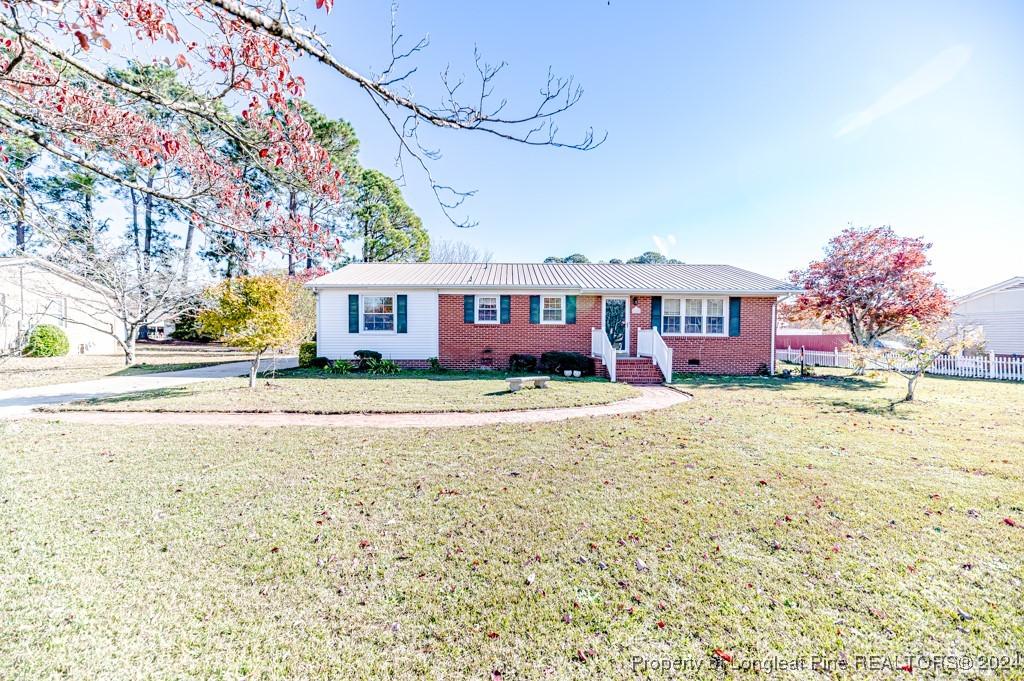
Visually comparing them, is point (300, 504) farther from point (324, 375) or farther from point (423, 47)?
point (324, 375)

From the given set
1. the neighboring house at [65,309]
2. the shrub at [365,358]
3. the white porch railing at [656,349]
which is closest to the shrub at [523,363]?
the white porch railing at [656,349]

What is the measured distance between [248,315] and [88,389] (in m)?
4.75

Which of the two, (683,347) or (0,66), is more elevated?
(0,66)

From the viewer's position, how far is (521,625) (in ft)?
7.89

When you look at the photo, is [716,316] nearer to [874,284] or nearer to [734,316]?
[734,316]

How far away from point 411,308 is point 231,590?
12329 mm

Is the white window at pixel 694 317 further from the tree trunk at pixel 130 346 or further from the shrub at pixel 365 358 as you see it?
the tree trunk at pixel 130 346

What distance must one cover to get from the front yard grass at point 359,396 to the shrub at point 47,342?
44.3ft

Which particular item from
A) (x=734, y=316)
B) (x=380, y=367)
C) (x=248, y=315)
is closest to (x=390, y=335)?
(x=380, y=367)

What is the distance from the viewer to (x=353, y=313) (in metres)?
14.5

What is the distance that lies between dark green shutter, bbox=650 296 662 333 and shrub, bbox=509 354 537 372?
4736mm

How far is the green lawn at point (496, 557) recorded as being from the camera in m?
2.24

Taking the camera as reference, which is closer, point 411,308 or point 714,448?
point 714,448

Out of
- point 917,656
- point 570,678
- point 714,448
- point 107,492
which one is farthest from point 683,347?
point 107,492
